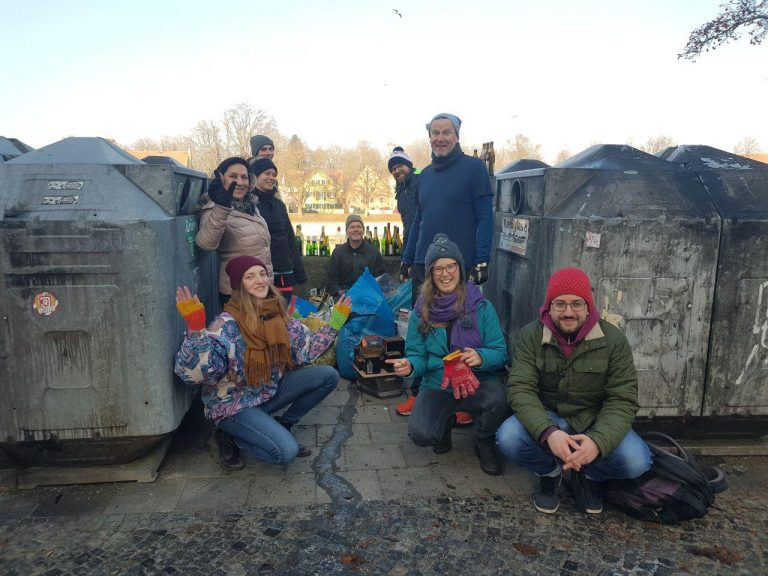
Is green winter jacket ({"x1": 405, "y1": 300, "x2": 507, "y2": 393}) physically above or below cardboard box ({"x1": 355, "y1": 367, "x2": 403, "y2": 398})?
above

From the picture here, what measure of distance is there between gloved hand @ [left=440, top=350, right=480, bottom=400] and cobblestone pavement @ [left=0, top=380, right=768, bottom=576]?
499 millimetres

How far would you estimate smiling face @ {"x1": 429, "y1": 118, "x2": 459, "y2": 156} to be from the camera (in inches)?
162

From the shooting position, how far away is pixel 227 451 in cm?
329

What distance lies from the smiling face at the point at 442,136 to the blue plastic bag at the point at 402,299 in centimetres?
154

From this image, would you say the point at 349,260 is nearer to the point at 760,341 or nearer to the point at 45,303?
the point at 45,303

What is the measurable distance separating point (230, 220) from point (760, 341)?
11.1ft

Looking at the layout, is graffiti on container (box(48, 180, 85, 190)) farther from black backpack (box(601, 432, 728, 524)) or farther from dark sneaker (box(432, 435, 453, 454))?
black backpack (box(601, 432, 728, 524))

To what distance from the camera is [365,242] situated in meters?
5.79

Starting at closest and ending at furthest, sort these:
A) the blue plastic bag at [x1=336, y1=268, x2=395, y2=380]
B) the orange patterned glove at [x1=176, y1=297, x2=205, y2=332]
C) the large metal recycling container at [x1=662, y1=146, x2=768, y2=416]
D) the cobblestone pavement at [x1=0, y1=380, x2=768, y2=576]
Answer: the cobblestone pavement at [x1=0, y1=380, x2=768, y2=576] → the orange patterned glove at [x1=176, y1=297, x2=205, y2=332] → the large metal recycling container at [x1=662, y1=146, x2=768, y2=416] → the blue plastic bag at [x1=336, y1=268, x2=395, y2=380]

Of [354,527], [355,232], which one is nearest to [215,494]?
[354,527]

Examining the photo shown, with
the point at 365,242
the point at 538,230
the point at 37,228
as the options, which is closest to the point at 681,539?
the point at 538,230

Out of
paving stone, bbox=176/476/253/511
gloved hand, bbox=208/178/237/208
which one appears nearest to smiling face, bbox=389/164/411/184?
gloved hand, bbox=208/178/237/208

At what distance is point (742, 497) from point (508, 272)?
2.00 meters

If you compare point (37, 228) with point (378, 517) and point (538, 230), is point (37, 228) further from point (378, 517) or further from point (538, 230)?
point (538, 230)
